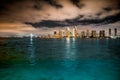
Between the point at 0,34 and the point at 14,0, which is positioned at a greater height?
the point at 14,0

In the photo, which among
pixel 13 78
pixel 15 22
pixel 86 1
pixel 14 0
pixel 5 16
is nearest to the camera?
pixel 13 78

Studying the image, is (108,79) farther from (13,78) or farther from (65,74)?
(13,78)

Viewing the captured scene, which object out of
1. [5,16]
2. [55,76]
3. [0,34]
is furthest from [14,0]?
[0,34]

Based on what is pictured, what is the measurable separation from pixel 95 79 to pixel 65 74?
1.05 metres

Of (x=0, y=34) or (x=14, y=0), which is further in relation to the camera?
(x=0, y=34)

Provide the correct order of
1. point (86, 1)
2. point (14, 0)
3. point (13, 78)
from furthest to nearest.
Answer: point (14, 0) → point (86, 1) → point (13, 78)

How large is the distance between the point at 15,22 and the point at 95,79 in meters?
10.6

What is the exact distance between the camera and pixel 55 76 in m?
6.25

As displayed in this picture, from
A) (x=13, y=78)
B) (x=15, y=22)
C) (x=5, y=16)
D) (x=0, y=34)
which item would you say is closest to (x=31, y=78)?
(x=13, y=78)

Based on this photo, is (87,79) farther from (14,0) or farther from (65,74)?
A: (14,0)

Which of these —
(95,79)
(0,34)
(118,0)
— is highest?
(118,0)

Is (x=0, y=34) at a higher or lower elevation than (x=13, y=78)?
higher

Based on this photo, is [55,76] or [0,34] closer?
[55,76]

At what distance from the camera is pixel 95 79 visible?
6.11 m
